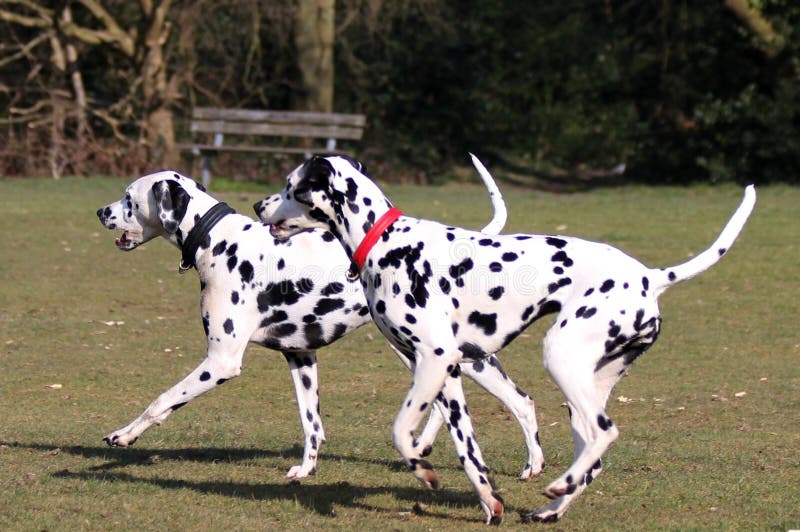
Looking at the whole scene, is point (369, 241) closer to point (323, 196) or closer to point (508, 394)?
point (323, 196)

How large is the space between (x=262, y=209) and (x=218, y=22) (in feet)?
77.1

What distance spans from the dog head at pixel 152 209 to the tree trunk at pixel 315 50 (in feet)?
70.0

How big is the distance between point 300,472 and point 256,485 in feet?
1.01

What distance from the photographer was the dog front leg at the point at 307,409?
25.1 ft

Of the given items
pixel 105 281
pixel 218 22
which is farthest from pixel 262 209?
pixel 218 22

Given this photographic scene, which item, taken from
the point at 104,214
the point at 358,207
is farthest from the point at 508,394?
the point at 104,214

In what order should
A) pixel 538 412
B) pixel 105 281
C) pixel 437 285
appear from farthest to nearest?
pixel 105 281, pixel 538 412, pixel 437 285

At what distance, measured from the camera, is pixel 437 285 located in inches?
256

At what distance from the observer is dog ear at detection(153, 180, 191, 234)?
25.6 ft

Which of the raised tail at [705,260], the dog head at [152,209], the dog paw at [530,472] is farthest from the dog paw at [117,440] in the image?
the raised tail at [705,260]

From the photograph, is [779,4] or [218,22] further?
[218,22]

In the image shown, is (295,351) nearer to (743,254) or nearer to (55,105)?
(743,254)

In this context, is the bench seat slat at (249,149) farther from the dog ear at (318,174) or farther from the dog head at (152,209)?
the dog ear at (318,174)

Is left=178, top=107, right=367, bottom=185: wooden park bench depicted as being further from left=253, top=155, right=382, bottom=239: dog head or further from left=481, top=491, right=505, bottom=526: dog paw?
left=481, top=491, right=505, bottom=526: dog paw
